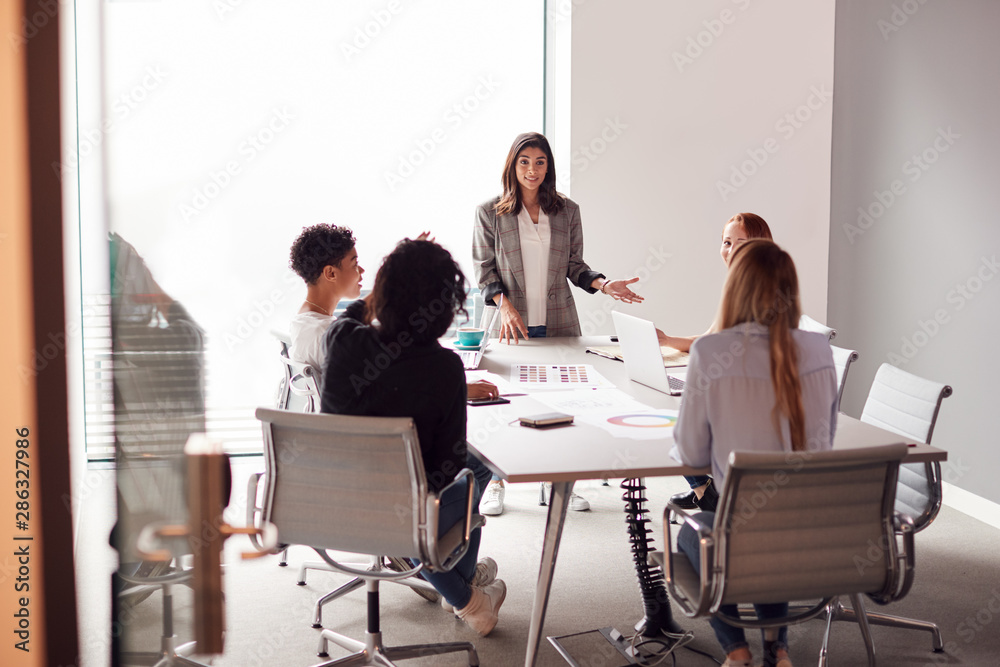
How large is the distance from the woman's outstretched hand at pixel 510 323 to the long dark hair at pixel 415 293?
1408 mm

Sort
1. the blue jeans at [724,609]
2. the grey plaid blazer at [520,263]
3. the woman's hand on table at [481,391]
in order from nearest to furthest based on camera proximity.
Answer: the blue jeans at [724,609]
the woman's hand on table at [481,391]
the grey plaid blazer at [520,263]

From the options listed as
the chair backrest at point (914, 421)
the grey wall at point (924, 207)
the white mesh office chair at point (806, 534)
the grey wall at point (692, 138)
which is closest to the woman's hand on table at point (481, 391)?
the white mesh office chair at point (806, 534)

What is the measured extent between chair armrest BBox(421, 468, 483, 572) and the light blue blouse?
52 centimetres

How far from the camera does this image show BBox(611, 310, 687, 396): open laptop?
253 cm

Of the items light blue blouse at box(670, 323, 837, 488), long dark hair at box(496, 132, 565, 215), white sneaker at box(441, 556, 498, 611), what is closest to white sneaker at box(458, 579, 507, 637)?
white sneaker at box(441, 556, 498, 611)

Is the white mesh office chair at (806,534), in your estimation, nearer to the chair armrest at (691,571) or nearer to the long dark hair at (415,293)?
the chair armrest at (691,571)

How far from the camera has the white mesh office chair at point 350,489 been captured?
185cm

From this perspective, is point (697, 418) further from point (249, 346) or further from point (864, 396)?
point (864, 396)

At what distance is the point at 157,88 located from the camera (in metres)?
0.50

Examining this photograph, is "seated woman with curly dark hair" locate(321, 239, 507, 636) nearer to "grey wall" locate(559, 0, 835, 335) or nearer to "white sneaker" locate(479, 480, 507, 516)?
"white sneaker" locate(479, 480, 507, 516)

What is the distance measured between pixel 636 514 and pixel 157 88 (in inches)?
81.1

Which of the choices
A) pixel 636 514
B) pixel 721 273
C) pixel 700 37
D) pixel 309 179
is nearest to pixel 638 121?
pixel 700 37

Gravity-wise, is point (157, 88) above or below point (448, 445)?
above

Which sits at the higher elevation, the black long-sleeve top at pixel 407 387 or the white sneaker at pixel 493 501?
the black long-sleeve top at pixel 407 387
